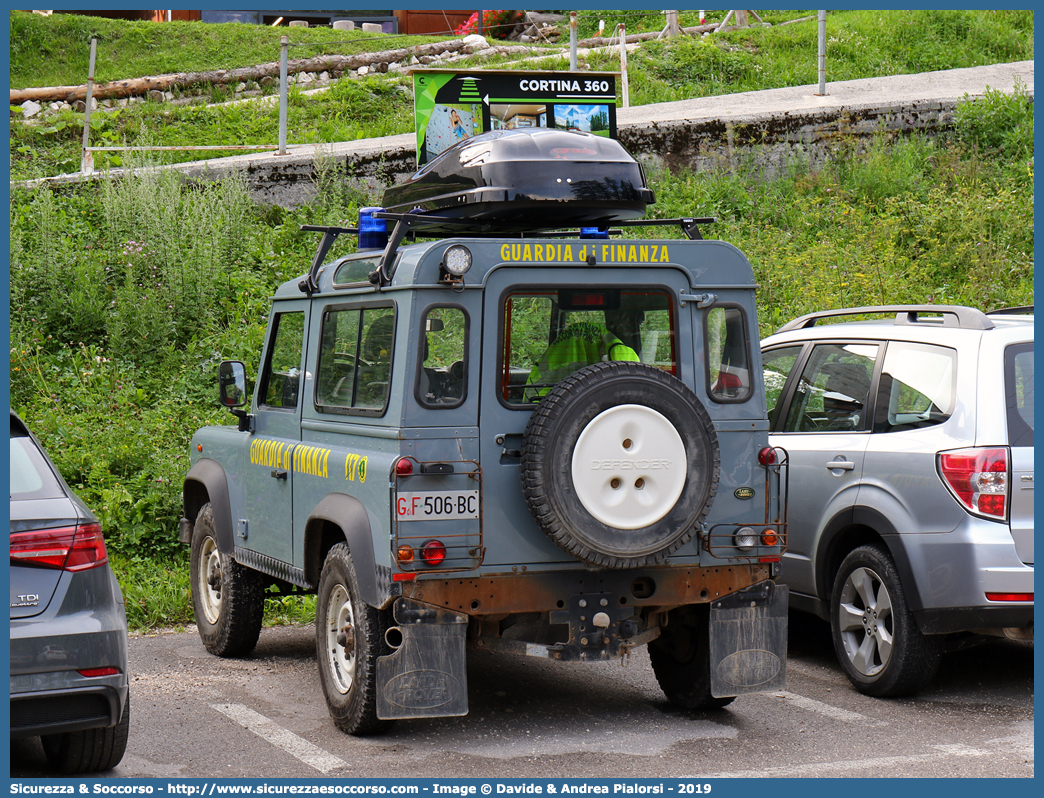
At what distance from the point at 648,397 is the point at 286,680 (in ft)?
9.79

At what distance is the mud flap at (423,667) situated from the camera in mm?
5031

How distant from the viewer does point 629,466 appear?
495 cm

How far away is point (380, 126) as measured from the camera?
1839 centimetres

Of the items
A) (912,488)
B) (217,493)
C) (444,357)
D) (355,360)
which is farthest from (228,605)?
(912,488)

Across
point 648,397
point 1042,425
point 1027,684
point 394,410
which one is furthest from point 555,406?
point 1027,684

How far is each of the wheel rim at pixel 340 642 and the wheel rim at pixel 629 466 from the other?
1332mm

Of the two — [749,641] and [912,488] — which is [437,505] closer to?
[749,641]

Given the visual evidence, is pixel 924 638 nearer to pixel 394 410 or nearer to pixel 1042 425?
pixel 1042 425

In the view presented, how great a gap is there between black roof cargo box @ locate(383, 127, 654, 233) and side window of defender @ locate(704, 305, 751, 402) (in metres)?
0.80

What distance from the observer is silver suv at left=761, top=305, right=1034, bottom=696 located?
216 inches

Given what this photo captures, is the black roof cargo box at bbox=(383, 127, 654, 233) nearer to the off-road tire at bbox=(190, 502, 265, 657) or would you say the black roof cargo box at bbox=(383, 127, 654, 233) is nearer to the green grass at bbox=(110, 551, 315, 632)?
the off-road tire at bbox=(190, 502, 265, 657)

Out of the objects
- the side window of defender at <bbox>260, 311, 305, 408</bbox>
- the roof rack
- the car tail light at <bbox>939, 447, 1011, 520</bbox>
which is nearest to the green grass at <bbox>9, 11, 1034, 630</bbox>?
the side window of defender at <bbox>260, 311, 305, 408</bbox>

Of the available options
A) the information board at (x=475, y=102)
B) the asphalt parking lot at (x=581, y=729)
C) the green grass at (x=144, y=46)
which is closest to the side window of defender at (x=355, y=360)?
the asphalt parking lot at (x=581, y=729)

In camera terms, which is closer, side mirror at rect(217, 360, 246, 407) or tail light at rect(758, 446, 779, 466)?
tail light at rect(758, 446, 779, 466)
